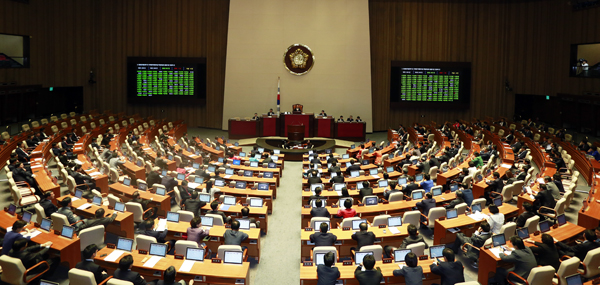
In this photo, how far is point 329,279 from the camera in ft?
24.4

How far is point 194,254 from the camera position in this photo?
324 inches

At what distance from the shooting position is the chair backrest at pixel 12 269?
757 cm

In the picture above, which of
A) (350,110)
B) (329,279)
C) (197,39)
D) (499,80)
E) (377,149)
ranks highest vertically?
(197,39)

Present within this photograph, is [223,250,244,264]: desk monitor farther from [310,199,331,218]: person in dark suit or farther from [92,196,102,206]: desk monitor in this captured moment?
[92,196,102,206]: desk monitor

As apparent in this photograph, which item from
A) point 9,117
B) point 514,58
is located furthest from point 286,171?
point 514,58

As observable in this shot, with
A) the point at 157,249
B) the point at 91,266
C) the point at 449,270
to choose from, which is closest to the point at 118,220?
the point at 157,249

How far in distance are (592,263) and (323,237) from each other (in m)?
4.64

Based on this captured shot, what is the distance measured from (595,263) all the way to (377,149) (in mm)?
12100

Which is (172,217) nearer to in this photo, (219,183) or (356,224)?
(219,183)

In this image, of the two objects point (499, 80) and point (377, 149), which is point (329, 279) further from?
point (499, 80)

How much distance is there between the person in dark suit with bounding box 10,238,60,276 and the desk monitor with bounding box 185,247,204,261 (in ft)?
8.41

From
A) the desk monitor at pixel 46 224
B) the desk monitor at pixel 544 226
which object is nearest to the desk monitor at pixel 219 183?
the desk monitor at pixel 46 224

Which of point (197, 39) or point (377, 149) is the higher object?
point (197, 39)

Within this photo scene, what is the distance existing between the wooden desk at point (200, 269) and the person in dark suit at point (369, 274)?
1.91 meters
